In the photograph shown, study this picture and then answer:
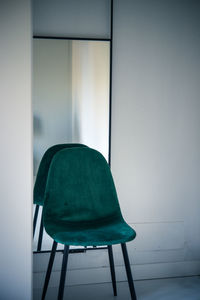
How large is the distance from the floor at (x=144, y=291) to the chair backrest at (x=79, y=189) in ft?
2.03

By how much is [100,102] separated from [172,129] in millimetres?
608

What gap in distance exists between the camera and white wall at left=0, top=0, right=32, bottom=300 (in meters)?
2.07

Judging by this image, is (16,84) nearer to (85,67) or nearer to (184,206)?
(85,67)

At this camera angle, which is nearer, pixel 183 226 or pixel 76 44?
pixel 76 44

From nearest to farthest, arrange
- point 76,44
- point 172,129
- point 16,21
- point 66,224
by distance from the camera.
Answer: point 16,21 < point 66,224 < point 76,44 < point 172,129

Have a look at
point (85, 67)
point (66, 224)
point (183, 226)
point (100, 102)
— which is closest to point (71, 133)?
point (100, 102)

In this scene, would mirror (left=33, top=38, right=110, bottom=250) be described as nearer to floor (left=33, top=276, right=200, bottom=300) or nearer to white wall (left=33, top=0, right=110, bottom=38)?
white wall (left=33, top=0, right=110, bottom=38)

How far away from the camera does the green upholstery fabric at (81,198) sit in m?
2.34

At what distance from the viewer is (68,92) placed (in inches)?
110

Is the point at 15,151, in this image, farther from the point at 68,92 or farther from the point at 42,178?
the point at 68,92

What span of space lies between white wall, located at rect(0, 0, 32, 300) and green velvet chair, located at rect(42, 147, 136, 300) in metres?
0.21

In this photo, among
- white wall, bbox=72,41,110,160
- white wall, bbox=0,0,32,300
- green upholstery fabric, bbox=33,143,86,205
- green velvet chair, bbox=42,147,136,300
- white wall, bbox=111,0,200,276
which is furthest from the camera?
white wall, bbox=111,0,200,276

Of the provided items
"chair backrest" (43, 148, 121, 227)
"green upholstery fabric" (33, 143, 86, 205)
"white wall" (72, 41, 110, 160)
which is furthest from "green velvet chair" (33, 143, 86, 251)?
"chair backrest" (43, 148, 121, 227)

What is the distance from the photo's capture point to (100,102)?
2.84m
